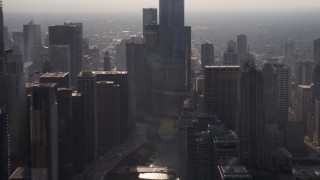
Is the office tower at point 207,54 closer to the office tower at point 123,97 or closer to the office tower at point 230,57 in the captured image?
the office tower at point 230,57

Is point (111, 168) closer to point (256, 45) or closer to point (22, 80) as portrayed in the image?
point (22, 80)

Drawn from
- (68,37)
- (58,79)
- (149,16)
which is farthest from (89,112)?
(149,16)

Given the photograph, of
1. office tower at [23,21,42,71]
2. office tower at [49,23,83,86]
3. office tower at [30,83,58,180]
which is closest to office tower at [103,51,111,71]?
office tower at [49,23,83,86]

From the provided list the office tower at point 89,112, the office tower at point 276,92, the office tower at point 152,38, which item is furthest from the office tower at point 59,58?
the office tower at point 276,92

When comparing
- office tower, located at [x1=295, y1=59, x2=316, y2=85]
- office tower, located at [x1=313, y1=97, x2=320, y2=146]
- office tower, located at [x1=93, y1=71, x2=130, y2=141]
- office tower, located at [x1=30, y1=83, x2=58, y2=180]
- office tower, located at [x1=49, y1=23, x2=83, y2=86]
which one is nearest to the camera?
office tower, located at [x1=30, y1=83, x2=58, y2=180]

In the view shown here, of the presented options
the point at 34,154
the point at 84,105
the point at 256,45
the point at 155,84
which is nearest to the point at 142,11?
the point at 155,84

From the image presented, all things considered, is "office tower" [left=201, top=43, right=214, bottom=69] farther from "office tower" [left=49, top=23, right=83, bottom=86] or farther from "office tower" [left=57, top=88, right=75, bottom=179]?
"office tower" [left=57, top=88, right=75, bottom=179]

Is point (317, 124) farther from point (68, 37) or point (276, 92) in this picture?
point (68, 37)
